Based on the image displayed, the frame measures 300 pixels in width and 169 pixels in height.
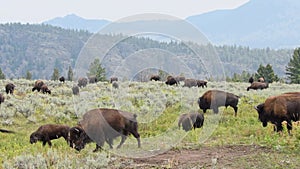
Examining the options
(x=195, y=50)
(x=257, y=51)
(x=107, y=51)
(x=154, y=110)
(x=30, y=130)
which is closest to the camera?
(x=107, y=51)

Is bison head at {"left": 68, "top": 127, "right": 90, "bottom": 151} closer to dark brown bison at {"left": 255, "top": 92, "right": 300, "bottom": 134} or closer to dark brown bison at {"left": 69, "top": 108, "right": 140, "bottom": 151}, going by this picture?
dark brown bison at {"left": 69, "top": 108, "right": 140, "bottom": 151}

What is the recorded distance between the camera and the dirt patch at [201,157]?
27.3 ft

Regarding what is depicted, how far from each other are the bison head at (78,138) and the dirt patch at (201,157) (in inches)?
68.2

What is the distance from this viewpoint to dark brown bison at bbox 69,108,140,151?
1013 centimetres

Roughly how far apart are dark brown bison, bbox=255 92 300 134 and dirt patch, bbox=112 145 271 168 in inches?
82.3

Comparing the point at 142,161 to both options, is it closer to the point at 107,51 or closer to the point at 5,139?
the point at 107,51

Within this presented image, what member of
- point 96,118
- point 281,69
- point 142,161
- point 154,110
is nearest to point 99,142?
point 96,118

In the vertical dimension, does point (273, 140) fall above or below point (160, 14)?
below

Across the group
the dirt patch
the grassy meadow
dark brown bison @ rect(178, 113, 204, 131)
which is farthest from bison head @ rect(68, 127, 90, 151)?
dark brown bison @ rect(178, 113, 204, 131)

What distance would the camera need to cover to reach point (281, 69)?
573 ft

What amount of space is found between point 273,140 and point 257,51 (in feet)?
598

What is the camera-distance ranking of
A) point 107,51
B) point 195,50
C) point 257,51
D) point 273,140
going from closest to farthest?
1. point 273,140
2. point 107,51
3. point 195,50
4. point 257,51

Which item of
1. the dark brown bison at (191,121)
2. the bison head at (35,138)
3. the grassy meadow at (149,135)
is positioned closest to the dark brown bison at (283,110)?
the grassy meadow at (149,135)

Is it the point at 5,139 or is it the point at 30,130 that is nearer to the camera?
the point at 5,139
